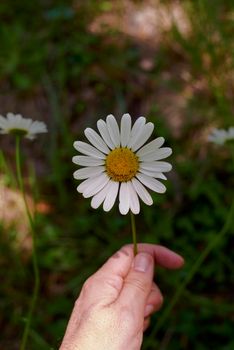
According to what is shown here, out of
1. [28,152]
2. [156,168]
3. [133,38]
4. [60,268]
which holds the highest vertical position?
[133,38]

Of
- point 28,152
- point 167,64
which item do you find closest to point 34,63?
point 28,152

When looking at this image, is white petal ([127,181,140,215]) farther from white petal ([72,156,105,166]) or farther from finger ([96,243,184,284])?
finger ([96,243,184,284])

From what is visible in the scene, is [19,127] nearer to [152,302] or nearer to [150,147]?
[150,147]

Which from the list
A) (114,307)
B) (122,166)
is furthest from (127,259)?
(122,166)

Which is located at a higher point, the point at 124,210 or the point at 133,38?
the point at 133,38

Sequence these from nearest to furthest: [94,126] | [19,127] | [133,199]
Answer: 1. [133,199]
2. [19,127]
3. [94,126]

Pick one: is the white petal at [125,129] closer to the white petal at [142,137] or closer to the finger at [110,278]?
the white petal at [142,137]

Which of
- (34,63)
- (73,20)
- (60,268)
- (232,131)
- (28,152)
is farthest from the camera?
(73,20)

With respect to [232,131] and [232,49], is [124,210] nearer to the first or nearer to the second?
[232,131]
